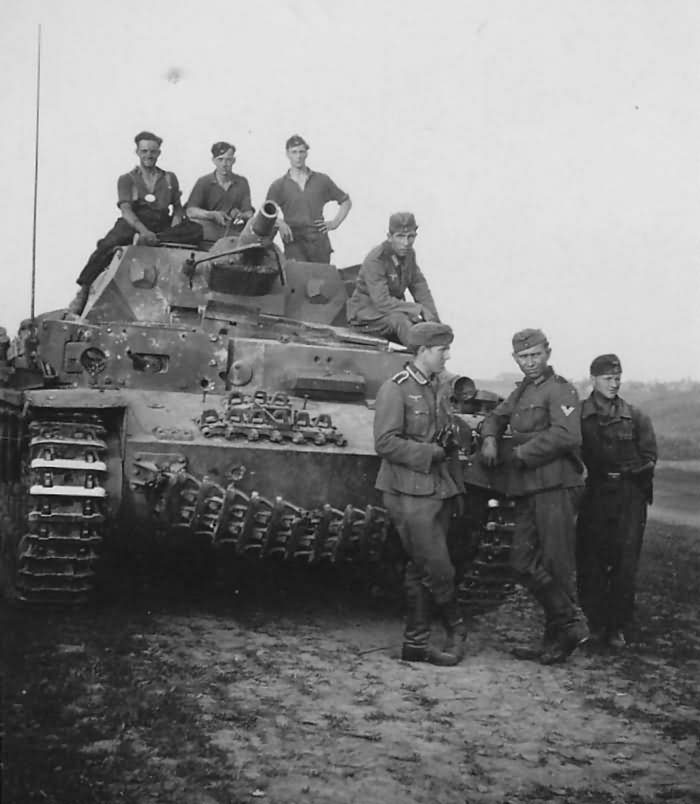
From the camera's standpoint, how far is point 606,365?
6.94m

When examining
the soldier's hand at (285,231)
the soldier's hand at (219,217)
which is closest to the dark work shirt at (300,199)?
the soldier's hand at (219,217)

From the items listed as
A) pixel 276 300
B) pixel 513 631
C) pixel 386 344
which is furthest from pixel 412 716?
pixel 276 300

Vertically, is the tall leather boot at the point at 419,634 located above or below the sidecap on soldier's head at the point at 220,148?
below

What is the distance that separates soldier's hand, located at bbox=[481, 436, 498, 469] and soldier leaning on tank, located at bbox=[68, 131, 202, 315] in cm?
400

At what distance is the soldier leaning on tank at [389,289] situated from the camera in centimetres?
873

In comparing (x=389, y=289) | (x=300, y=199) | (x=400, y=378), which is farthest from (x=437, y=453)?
(x=300, y=199)

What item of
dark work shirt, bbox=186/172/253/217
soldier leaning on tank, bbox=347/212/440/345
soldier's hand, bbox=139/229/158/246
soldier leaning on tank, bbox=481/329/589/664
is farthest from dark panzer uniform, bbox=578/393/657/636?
dark work shirt, bbox=186/172/253/217

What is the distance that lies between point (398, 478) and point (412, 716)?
4.59ft

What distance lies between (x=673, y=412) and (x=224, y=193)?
14048 millimetres

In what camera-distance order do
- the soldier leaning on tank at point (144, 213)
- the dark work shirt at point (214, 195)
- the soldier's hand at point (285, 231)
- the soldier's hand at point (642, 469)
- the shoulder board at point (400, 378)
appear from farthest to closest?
the dark work shirt at point (214, 195), the soldier's hand at point (285, 231), the soldier leaning on tank at point (144, 213), the soldier's hand at point (642, 469), the shoulder board at point (400, 378)

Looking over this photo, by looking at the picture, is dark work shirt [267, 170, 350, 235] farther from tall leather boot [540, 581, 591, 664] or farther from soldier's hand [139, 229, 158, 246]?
tall leather boot [540, 581, 591, 664]

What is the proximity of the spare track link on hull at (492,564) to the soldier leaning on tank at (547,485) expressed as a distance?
330 millimetres

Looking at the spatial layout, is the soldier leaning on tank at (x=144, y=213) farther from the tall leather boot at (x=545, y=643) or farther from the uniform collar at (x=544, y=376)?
the tall leather boot at (x=545, y=643)

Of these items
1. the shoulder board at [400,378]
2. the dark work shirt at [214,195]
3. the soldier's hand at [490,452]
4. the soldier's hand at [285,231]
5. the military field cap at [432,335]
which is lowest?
the soldier's hand at [490,452]
